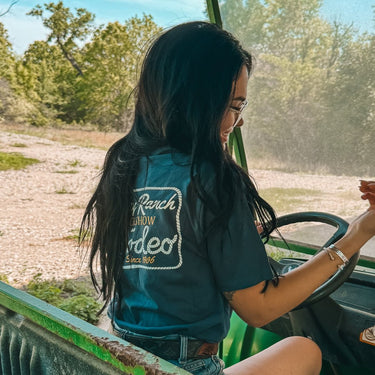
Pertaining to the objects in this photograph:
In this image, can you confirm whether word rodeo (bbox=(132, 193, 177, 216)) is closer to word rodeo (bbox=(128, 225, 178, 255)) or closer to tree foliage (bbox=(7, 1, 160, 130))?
word rodeo (bbox=(128, 225, 178, 255))

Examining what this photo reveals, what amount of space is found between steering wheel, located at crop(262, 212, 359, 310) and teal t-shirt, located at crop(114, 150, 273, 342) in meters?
0.43

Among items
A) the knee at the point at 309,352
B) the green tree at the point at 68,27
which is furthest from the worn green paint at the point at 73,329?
the green tree at the point at 68,27

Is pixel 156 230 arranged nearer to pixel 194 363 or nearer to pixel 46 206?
pixel 194 363

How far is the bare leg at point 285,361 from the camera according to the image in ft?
4.50

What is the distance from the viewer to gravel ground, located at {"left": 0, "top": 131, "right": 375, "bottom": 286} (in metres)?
8.10

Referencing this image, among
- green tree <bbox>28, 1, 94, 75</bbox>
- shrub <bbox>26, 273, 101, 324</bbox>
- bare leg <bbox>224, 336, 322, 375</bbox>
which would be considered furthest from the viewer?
green tree <bbox>28, 1, 94, 75</bbox>

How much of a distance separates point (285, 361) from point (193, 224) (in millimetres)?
523

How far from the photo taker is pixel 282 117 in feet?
13.4

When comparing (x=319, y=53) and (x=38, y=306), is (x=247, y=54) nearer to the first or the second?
(x=38, y=306)

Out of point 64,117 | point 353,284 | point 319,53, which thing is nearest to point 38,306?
point 353,284

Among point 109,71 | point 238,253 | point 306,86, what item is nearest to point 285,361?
point 238,253

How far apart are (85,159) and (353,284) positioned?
10555 mm

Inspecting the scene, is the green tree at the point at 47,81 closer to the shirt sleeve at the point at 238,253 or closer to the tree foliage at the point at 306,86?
the tree foliage at the point at 306,86

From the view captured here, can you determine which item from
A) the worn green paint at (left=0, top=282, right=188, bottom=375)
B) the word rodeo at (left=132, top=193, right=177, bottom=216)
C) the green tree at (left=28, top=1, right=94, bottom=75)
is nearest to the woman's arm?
the word rodeo at (left=132, top=193, right=177, bottom=216)
